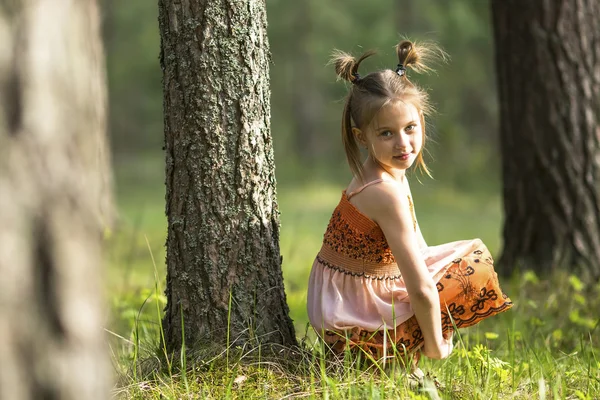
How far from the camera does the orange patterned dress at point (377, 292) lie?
2.94m

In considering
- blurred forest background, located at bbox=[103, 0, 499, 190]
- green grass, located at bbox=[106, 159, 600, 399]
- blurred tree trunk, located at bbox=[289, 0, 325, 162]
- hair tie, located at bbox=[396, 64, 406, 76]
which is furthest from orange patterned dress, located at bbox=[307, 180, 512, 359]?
blurred tree trunk, located at bbox=[289, 0, 325, 162]

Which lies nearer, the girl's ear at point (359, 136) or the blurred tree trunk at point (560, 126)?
the girl's ear at point (359, 136)

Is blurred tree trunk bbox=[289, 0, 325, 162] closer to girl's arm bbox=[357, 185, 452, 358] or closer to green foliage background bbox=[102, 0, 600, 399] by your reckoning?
green foliage background bbox=[102, 0, 600, 399]

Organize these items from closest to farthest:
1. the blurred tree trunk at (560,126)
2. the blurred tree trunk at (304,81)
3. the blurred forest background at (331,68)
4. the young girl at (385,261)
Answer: the young girl at (385,261)
the blurred tree trunk at (560,126)
the blurred forest background at (331,68)
the blurred tree trunk at (304,81)

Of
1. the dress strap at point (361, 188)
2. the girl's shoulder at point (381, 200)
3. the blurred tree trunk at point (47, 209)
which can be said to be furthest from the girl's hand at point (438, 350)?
the blurred tree trunk at point (47, 209)

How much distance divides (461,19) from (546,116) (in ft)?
52.6

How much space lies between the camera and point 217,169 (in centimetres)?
284

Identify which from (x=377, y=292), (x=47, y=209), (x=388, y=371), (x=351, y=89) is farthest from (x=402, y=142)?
(x=47, y=209)

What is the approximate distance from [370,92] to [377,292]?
29.9 inches

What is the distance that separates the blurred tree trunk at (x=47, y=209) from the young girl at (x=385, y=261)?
1610mm

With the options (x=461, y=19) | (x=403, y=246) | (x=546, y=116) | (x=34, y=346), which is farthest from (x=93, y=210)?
(x=461, y=19)

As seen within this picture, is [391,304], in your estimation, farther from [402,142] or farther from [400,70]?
[400,70]

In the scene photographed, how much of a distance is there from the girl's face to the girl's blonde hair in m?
0.03

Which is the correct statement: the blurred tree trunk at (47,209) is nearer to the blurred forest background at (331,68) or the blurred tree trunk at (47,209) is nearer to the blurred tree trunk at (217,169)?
the blurred tree trunk at (217,169)
